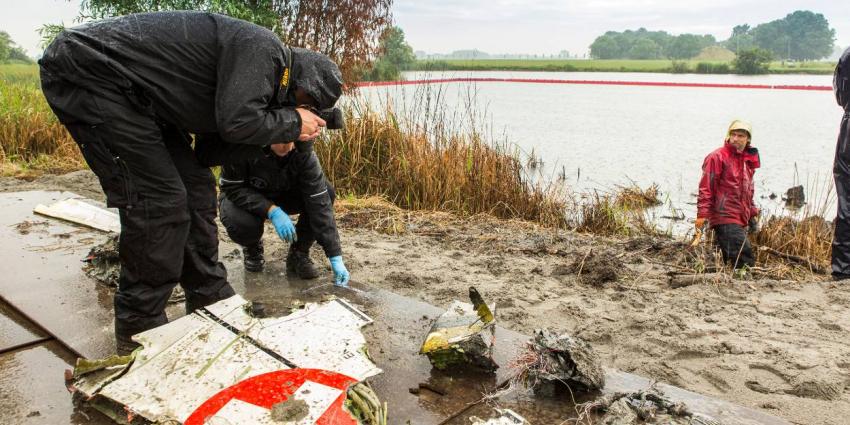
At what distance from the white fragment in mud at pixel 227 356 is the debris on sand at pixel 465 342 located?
27cm

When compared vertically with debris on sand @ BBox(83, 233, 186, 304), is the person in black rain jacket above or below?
above

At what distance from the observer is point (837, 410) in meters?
2.20

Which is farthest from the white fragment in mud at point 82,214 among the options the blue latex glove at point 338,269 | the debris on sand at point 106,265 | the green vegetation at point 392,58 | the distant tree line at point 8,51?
the distant tree line at point 8,51

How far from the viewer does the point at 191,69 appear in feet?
7.36

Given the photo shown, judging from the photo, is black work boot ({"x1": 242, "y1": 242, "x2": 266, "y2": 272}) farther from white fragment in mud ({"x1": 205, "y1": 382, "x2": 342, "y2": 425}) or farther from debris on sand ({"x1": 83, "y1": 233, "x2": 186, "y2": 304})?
white fragment in mud ({"x1": 205, "y1": 382, "x2": 342, "y2": 425})

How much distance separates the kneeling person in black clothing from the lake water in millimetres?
3082

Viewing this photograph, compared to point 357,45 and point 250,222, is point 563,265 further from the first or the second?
point 357,45

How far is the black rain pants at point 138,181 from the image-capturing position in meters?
2.14

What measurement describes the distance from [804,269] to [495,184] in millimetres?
2715

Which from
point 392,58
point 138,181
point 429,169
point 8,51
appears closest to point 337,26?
point 392,58

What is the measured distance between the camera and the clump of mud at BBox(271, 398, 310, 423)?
5.68ft

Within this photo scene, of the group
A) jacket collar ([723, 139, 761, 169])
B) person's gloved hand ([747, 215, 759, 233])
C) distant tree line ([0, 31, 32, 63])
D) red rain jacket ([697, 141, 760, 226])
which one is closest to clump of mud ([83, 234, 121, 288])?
red rain jacket ([697, 141, 760, 226])

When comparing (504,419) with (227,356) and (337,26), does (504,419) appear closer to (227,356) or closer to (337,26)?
(227,356)

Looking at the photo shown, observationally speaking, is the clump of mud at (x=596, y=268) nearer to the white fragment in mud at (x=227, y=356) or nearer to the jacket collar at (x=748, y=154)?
the jacket collar at (x=748, y=154)
